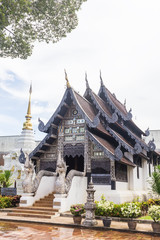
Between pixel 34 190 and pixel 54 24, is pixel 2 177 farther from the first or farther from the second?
pixel 54 24

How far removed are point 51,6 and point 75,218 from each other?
Result: 7874 millimetres

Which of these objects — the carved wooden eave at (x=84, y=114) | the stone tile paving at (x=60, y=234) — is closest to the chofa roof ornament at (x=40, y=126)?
the carved wooden eave at (x=84, y=114)

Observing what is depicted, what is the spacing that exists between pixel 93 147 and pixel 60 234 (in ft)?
22.0

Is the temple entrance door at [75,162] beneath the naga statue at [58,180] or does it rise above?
above

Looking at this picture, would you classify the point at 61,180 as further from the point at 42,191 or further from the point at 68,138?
the point at 68,138

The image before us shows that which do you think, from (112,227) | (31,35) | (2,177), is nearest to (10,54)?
(31,35)

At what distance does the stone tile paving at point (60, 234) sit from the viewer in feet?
23.5

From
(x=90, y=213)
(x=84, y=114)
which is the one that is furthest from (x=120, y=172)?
(x=90, y=213)

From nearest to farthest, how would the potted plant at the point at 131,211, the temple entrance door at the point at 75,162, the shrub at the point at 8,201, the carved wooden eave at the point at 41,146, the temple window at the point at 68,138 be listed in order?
the potted plant at the point at 131,211 < the shrub at the point at 8,201 < the carved wooden eave at the point at 41,146 < the temple window at the point at 68,138 < the temple entrance door at the point at 75,162

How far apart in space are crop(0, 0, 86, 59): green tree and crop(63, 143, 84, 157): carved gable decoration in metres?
6.30

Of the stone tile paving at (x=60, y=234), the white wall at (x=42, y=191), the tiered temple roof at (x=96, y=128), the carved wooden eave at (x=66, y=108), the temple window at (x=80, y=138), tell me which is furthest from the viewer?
the temple window at (x=80, y=138)

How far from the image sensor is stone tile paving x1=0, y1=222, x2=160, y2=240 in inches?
282

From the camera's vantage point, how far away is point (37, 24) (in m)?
9.83

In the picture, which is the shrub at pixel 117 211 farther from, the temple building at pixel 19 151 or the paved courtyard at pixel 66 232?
the temple building at pixel 19 151
